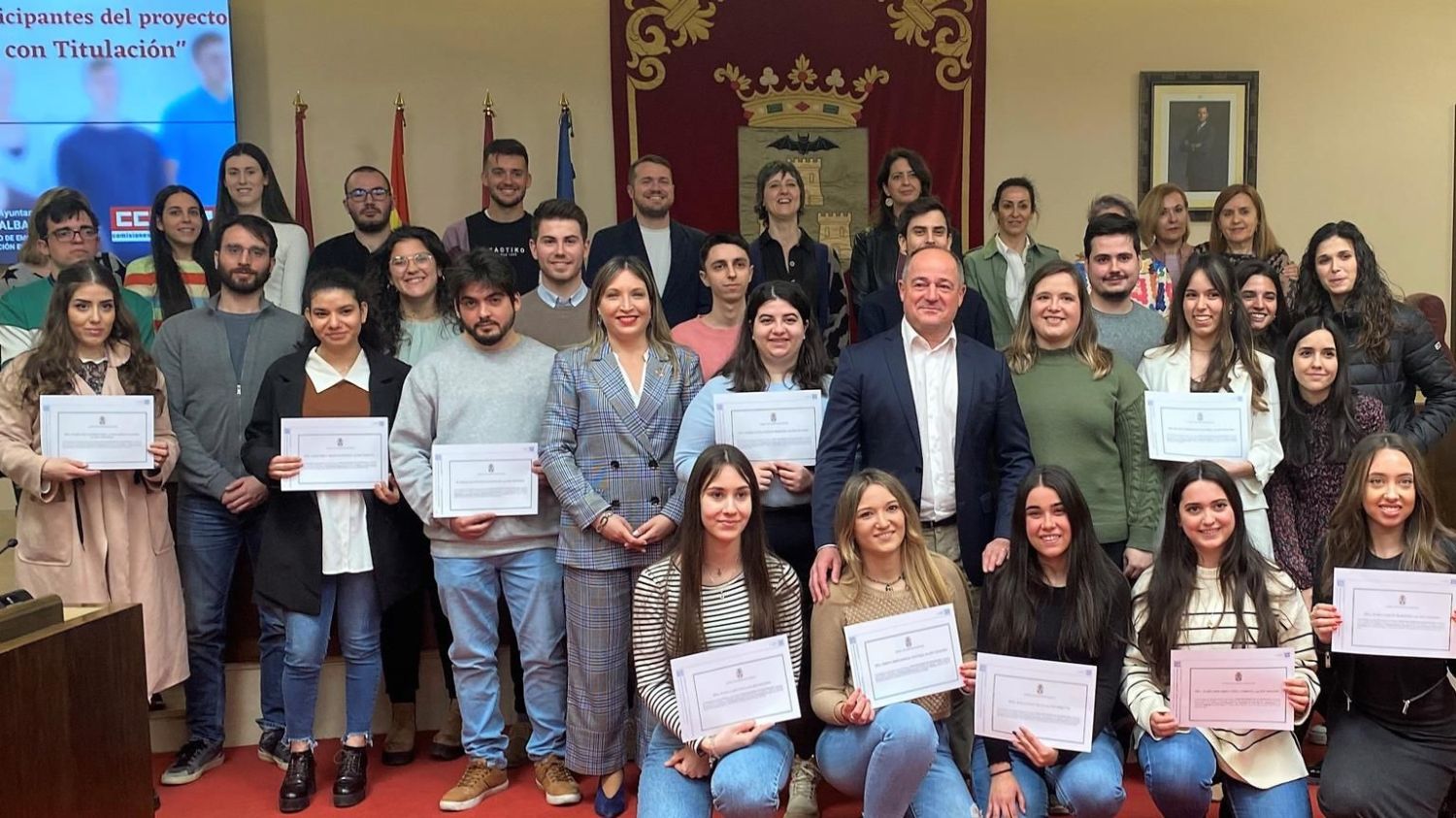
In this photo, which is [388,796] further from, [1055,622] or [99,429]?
[1055,622]

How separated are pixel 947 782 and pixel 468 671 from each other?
1569 millimetres

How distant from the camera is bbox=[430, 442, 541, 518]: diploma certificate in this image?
3.74 m

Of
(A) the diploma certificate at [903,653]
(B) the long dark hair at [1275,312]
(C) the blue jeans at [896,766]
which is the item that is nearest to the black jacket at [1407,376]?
(B) the long dark hair at [1275,312]

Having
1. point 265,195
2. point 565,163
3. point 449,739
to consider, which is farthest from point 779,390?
point 565,163

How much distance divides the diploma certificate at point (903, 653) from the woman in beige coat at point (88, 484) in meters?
2.34

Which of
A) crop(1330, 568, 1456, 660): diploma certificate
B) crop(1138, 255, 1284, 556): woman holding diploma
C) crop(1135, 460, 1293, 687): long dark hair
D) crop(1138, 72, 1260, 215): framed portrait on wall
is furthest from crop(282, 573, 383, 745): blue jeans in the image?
crop(1138, 72, 1260, 215): framed portrait on wall

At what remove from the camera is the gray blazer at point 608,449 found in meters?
3.72

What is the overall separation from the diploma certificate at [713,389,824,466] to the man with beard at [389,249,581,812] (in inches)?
26.5

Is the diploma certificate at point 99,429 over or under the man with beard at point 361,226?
under

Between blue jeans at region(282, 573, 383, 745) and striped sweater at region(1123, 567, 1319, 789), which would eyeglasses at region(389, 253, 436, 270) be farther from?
striped sweater at region(1123, 567, 1319, 789)

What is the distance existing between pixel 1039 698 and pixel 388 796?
7.10 feet

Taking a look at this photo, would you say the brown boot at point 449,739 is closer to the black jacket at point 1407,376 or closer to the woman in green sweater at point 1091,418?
the woman in green sweater at point 1091,418

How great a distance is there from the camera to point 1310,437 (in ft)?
12.6

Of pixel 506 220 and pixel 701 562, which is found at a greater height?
pixel 506 220
